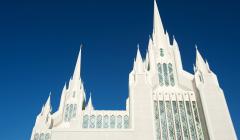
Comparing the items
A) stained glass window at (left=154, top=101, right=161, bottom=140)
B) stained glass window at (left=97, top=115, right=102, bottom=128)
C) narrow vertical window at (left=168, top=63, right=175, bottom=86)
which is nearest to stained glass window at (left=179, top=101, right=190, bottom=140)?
stained glass window at (left=154, top=101, right=161, bottom=140)

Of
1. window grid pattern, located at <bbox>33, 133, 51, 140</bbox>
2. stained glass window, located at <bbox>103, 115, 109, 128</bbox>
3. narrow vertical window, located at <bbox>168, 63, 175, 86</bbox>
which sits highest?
narrow vertical window, located at <bbox>168, 63, 175, 86</bbox>

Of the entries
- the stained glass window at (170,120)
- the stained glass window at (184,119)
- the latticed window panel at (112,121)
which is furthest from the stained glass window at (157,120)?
the latticed window panel at (112,121)

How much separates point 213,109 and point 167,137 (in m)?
5.96

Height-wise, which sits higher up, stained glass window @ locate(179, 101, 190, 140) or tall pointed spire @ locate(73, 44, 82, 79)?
tall pointed spire @ locate(73, 44, 82, 79)

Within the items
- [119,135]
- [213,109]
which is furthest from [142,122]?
[213,109]

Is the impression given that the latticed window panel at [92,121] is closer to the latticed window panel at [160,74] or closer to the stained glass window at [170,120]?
the stained glass window at [170,120]

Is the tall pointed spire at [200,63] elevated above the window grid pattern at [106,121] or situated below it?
above

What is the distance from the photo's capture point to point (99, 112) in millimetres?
31844

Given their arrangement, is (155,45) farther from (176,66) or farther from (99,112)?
(99,112)

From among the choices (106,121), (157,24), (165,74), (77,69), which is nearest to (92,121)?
(106,121)

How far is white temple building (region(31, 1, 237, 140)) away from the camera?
28.4 metres

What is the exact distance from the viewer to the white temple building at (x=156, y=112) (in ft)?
93.1

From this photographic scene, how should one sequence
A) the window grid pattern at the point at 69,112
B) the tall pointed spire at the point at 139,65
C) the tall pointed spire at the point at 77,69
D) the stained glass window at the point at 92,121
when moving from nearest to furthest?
the stained glass window at the point at 92,121 → the window grid pattern at the point at 69,112 → the tall pointed spire at the point at 139,65 → the tall pointed spire at the point at 77,69

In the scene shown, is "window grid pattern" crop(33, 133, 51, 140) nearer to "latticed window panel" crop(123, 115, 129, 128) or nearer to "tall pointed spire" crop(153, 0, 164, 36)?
"latticed window panel" crop(123, 115, 129, 128)
